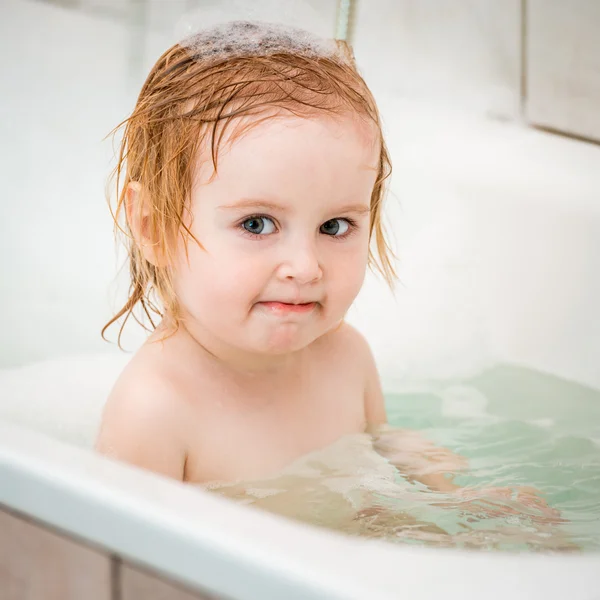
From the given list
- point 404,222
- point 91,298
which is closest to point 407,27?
point 404,222

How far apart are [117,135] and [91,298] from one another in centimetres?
38

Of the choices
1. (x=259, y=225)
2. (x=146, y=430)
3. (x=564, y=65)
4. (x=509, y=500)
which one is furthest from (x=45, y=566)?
(x=564, y=65)

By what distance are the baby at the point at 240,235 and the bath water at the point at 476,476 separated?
0.14ft

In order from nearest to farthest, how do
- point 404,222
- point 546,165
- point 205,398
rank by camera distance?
point 205,398
point 546,165
point 404,222

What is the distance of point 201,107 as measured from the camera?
86 centimetres

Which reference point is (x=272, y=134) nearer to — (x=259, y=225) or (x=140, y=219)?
(x=259, y=225)

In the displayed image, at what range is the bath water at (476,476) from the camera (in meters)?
0.84

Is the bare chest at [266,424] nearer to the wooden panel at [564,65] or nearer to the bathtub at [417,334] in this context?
the bathtub at [417,334]

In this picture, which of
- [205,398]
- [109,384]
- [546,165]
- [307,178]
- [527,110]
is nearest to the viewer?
[307,178]

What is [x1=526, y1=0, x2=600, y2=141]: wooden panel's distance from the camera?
5.50 feet

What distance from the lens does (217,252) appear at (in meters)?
0.86

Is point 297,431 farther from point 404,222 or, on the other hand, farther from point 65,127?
point 65,127

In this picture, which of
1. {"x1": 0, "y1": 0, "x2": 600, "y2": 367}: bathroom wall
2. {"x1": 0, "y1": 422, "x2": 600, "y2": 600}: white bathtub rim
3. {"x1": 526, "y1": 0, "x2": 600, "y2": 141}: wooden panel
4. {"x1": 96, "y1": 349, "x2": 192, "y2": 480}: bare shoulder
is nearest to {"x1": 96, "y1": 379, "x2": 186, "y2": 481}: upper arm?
{"x1": 96, "y1": 349, "x2": 192, "y2": 480}: bare shoulder

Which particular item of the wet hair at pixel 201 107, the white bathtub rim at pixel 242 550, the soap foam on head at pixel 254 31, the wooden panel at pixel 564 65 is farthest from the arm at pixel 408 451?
the wooden panel at pixel 564 65
